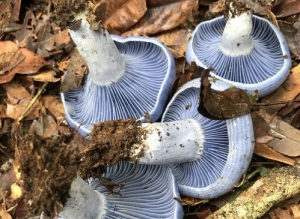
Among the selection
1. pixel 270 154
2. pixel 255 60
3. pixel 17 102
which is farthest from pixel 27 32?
pixel 270 154

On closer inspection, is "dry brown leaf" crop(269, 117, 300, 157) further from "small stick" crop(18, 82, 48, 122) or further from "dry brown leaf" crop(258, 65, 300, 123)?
"small stick" crop(18, 82, 48, 122)

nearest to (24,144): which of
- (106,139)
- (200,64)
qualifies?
(106,139)

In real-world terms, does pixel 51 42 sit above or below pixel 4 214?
above

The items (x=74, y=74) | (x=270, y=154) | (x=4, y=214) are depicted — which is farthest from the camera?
(x=74, y=74)

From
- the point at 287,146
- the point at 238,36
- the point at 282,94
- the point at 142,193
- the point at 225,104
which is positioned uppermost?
the point at 238,36

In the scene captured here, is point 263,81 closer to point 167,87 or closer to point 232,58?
point 232,58

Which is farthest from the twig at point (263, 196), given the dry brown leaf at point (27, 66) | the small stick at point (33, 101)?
the dry brown leaf at point (27, 66)

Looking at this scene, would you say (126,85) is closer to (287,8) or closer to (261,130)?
(261,130)
